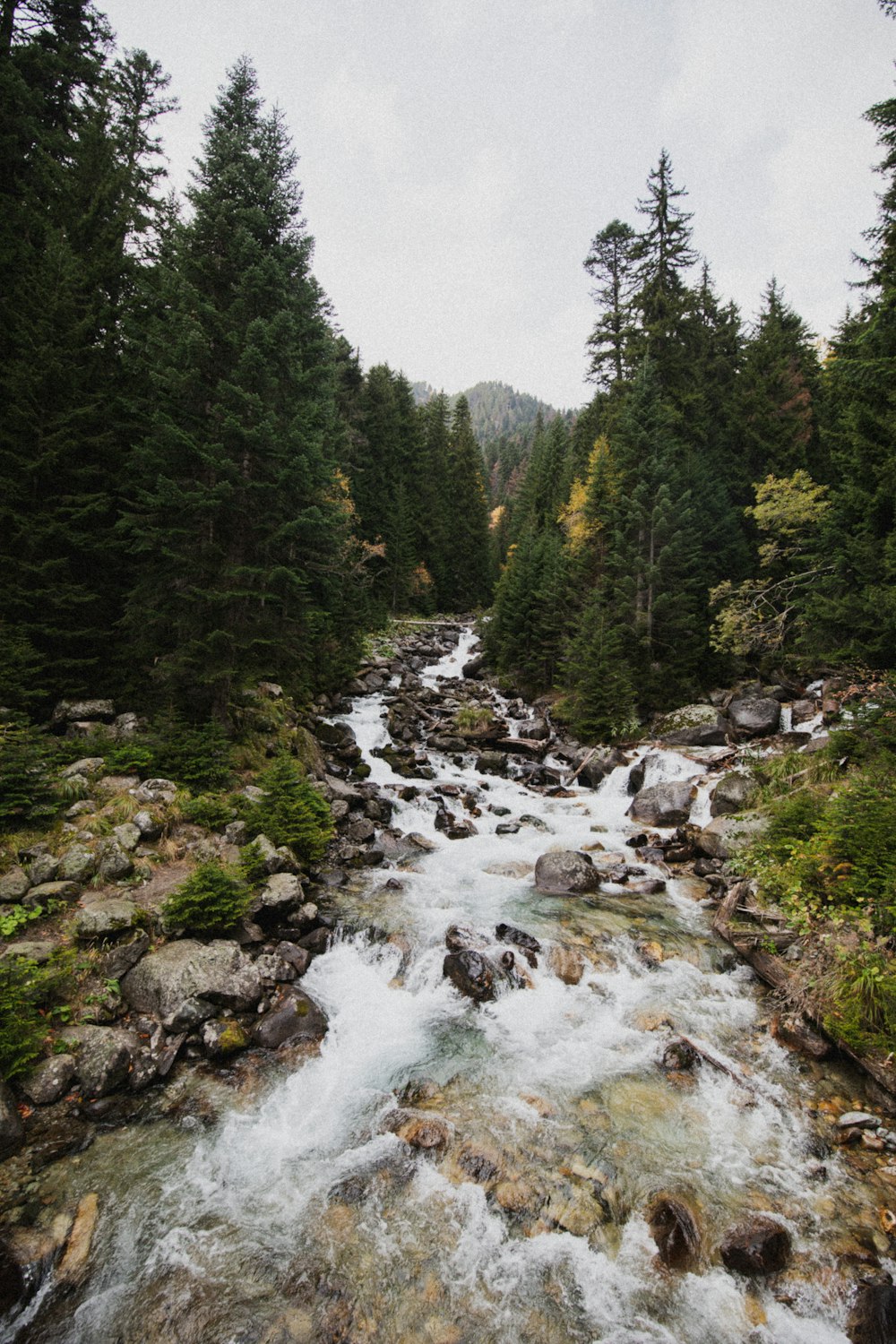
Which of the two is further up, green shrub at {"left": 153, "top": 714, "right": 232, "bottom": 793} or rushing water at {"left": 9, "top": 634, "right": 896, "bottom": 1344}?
green shrub at {"left": 153, "top": 714, "right": 232, "bottom": 793}

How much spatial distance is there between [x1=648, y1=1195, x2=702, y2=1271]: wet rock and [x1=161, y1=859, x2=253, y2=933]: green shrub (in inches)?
235

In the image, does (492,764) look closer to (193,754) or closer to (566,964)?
(566,964)

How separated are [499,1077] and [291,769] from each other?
6.37 meters

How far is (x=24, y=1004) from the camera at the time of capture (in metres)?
5.52

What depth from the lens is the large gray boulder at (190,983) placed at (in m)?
6.53

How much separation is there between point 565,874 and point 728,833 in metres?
3.82

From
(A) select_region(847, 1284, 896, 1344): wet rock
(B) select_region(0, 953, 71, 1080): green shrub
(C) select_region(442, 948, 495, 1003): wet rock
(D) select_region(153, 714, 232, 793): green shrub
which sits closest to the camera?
(A) select_region(847, 1284, 896, 1344): wet rock

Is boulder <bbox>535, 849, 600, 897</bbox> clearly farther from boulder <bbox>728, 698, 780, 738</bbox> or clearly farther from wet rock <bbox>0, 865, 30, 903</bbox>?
wet rock <bbox>0, 865, 30, 903</bbox>

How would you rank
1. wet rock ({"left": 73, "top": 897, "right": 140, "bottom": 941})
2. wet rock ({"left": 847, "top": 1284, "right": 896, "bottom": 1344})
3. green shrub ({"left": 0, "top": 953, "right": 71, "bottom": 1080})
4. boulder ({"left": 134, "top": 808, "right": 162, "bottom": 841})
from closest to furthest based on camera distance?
wet rock ({"left": 847, "top": 1284, "right": 896, "bottom": 1344}) → green shrub ({"left": 0, "top": 953, "right": 71, "bottom": 1080}) → wet rock ({"left": 73, "top": 897, "right": 140, "bottom": 941}) → boulder ({"left": 134, "top": 808, "right": 162, "bottom": 841})

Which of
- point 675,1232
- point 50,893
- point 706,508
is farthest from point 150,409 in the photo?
point 706,508

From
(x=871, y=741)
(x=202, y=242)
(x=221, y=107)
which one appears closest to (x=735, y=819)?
(x=871, y=741)

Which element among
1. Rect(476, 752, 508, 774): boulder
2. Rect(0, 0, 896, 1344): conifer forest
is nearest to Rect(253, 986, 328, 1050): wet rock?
Rect(0, 0, 896, 1344): conifer forest

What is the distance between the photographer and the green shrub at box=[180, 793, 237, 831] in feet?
31.8

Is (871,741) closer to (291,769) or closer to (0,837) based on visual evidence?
(291,769)
